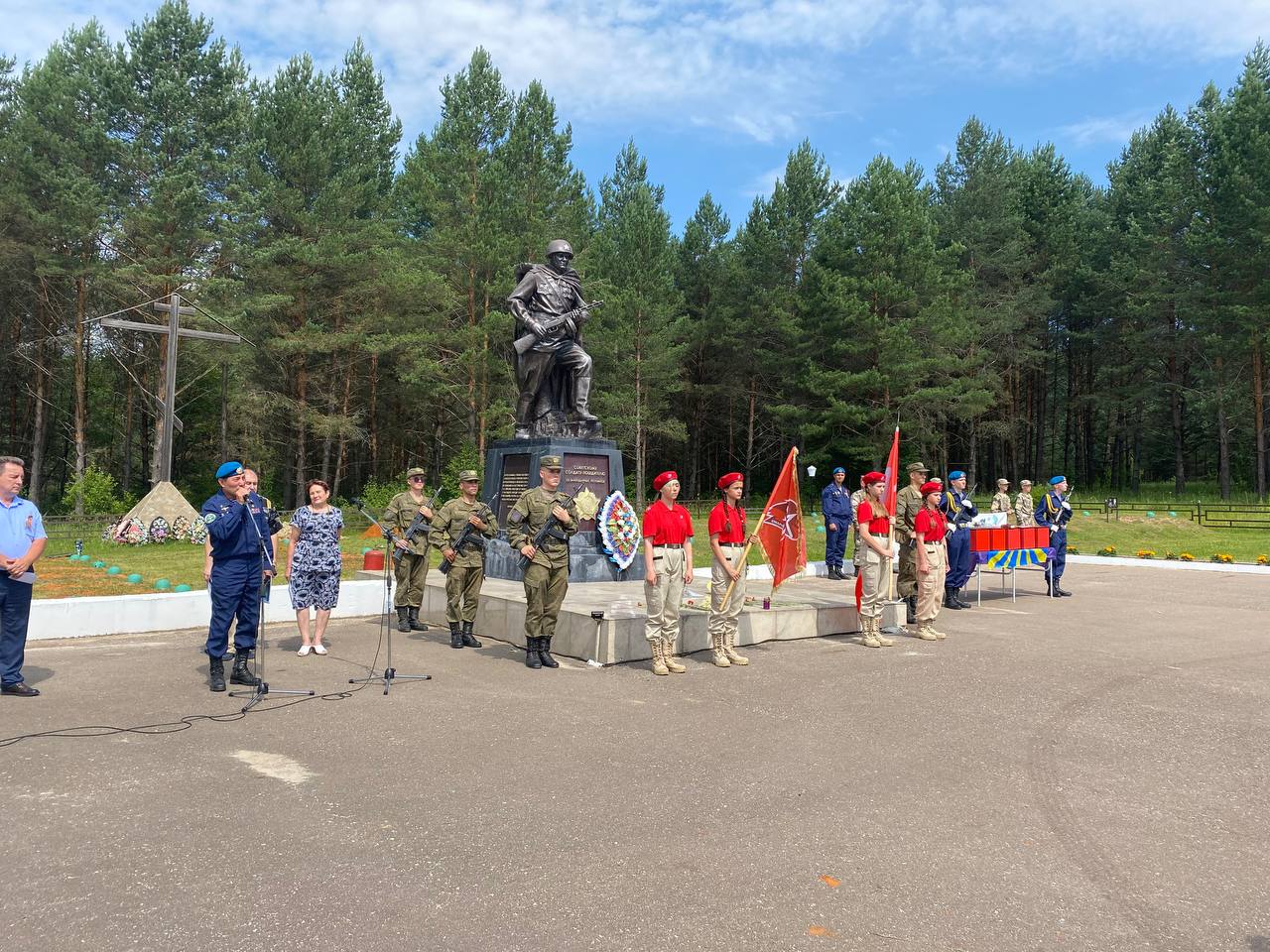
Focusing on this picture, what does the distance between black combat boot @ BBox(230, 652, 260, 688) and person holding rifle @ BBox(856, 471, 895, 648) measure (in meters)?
5.81

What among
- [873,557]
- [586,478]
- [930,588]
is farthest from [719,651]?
[586,478]

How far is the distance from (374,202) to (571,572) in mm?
27457

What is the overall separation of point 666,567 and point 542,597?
1143 millimetres

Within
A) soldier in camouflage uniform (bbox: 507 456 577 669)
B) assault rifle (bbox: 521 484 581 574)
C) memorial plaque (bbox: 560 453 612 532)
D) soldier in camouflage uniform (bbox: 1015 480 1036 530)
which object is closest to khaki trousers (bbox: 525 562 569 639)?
soldier in camouflage uniform (bbox: 507 456 577 669)

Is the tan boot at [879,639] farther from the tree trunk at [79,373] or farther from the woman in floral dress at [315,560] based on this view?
the tree trunk at [79,373]

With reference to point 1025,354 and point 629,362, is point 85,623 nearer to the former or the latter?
point 629,362

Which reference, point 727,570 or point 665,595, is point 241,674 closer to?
point 665,595

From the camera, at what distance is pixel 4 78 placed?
3269cm

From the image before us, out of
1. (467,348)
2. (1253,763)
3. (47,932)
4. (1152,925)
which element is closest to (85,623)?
(47,932)

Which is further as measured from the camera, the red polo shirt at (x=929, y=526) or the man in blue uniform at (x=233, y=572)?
the red polo shirt at (x=929, y=526)

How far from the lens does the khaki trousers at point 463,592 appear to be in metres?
8.74

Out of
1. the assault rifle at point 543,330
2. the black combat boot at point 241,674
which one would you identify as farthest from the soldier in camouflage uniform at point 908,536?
the black combat boot at point 241,674

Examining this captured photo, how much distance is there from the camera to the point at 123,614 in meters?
8.94

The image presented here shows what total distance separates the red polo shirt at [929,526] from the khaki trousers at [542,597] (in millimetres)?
4319
